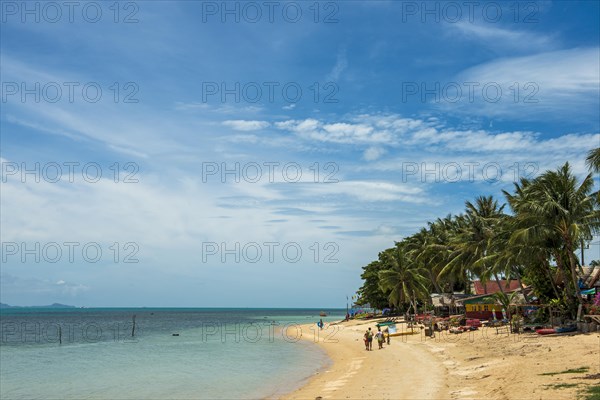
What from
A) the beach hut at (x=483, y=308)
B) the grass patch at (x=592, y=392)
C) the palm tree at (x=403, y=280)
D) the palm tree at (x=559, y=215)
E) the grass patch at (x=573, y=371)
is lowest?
the beach hut at (x=483, y=308)

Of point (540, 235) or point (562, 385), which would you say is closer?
point (562, 385)

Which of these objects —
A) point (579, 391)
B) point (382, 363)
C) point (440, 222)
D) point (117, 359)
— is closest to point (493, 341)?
point (382, 363)

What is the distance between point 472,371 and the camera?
20969 millimetres

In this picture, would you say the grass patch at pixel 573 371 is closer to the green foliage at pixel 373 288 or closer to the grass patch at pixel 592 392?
the grass patch at pixel 592 392

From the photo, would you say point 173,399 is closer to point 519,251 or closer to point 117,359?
point 117,359

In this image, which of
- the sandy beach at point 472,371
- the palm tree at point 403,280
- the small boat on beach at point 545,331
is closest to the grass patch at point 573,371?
the sandy beach at point 472,371

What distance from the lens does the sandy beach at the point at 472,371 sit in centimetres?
1568

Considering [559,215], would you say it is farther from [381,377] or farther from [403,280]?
[403,280]

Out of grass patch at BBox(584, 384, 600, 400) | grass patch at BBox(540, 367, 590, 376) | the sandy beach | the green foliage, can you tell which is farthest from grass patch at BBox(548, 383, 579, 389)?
the green foliage

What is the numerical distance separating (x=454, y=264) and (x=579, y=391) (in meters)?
42.6

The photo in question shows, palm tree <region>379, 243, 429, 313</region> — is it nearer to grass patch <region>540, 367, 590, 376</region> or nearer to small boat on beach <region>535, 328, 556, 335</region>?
small boat on beach <region>535, 328, 556, 335</region>

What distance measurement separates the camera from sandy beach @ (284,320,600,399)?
15.7m

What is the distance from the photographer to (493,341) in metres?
30.2

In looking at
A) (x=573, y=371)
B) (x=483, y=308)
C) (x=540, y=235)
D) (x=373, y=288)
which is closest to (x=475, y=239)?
(x=483, y=308)
